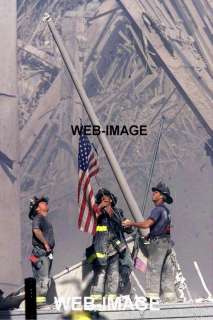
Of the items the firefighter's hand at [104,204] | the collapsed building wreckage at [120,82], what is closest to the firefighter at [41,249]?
the firefighter's hand at [104,204]

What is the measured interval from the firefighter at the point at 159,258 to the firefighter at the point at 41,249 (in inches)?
Result: 33.7

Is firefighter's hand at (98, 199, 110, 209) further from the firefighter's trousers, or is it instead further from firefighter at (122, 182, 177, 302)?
the firefighter's trousers

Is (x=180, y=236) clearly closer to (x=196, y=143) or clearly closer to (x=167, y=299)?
(x=196, y=143)

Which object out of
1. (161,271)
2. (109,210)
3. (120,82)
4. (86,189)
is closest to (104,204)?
(109,210)

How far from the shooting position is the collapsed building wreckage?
1802 centimetres

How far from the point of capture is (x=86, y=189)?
10.1 meters

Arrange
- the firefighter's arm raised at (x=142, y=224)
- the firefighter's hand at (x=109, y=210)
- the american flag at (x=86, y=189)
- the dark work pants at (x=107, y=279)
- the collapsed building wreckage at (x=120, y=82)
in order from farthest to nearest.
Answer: the collapsed building wreckage at (x=120, y=82)
the american flag at (x=86, y=189)
the firefighter's hand at (x=109, y=210)
the dark work pants at (x=107, y=279)
the firefighter's arm raised at (x=142, y=224)

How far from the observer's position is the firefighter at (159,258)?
30.3 feet

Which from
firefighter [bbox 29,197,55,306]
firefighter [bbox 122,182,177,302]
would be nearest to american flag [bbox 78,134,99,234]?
firefighter [bbox 29,197,55,306]

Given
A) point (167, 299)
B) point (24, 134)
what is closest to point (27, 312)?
point (167, 299)

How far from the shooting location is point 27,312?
22.1 ft

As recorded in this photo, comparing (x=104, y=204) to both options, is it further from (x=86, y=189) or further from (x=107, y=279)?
(x=107, y=279)

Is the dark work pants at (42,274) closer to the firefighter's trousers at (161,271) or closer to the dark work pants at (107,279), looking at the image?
the dark work pants at (107,279)

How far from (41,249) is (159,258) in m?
1.24
